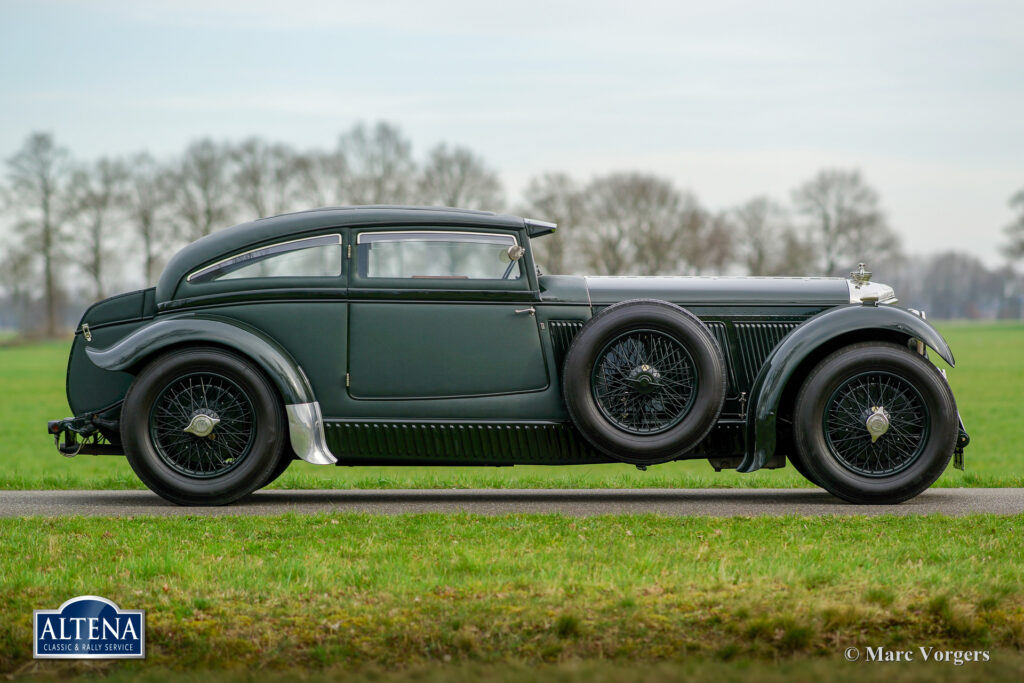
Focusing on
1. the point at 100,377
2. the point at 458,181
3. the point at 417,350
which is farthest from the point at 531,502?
the point at 458,181

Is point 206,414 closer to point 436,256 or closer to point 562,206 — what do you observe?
point 436,256

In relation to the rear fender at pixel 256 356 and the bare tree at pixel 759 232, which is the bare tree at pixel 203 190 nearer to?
the bare tree at pixel 759 232

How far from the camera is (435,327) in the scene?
7.43 meters

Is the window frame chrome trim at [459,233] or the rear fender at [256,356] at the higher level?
the window frame chrome trim at [459,233]

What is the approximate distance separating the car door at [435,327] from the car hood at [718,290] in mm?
658

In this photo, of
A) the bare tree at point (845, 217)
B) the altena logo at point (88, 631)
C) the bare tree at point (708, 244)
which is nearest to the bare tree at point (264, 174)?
the bare tree at point (708, 244)

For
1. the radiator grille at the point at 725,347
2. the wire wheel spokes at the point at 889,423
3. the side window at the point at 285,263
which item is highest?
the side window at the point at 285,263

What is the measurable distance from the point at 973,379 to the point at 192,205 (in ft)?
104

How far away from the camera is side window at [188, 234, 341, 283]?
296 inches

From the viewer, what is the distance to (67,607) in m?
4.36

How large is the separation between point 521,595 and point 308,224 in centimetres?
389

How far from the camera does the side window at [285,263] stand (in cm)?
751

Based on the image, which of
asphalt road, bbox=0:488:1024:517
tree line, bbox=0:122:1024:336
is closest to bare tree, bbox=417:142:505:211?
tree line, bbox=0:122:1024:336

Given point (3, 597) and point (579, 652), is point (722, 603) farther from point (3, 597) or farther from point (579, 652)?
point (3, 597)
